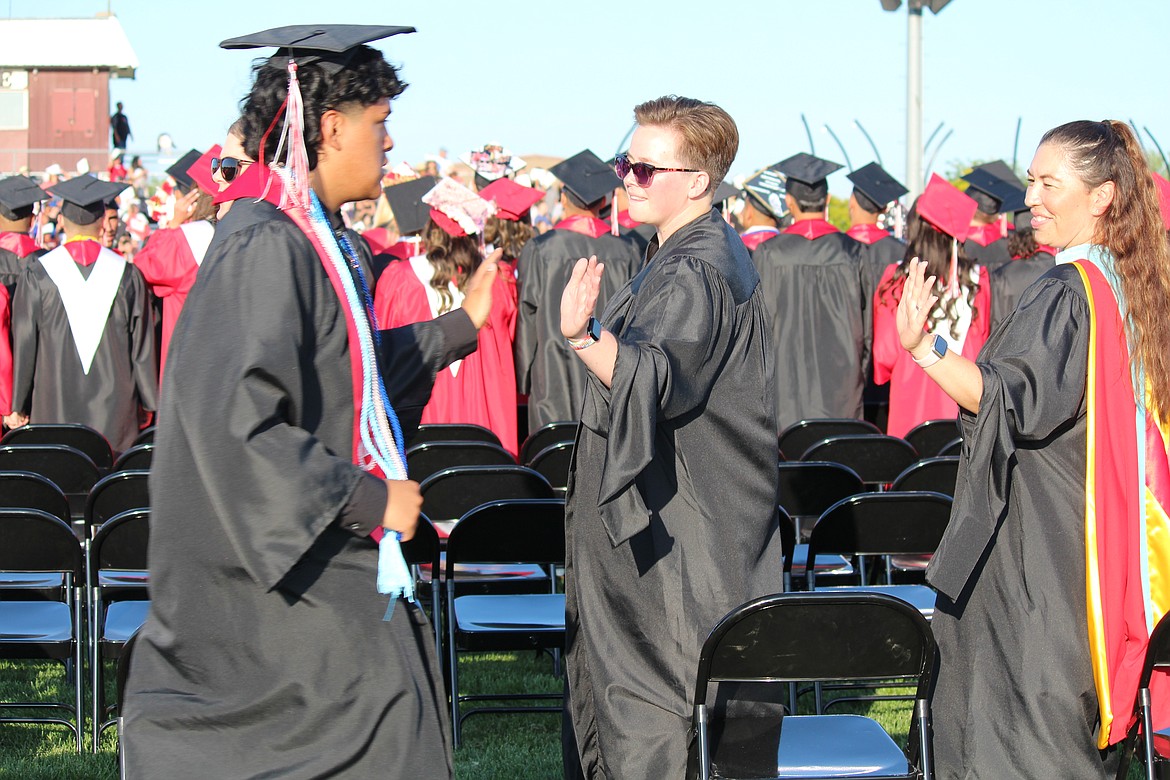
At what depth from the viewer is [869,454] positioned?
590 cm

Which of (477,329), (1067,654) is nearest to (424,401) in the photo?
(477,329)

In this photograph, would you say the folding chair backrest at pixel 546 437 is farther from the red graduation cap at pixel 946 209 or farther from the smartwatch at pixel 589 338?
the smartwatch at pixel 589 338

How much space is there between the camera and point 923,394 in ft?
28.2

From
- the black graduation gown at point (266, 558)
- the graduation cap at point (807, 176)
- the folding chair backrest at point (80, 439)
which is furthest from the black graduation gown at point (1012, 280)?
the black graduation gown at point (266, 558)

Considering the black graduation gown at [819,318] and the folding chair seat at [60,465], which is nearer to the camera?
the folding chair seat at [60,465]

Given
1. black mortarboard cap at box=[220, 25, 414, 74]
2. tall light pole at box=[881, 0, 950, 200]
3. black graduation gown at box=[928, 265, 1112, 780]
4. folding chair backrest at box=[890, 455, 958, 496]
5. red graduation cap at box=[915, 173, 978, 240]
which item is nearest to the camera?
black mortarboard cap at box=[220, 25, 414, 74]

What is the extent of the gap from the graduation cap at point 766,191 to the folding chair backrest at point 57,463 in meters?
5.97

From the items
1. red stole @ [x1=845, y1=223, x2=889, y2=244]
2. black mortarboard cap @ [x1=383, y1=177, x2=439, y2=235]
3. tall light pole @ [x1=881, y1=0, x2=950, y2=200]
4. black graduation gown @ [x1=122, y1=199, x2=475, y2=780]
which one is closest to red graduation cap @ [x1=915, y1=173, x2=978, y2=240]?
red stole @ [x1=845, y1=223, x2=889, y2=244]

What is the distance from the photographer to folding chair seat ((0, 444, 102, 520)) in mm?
5648

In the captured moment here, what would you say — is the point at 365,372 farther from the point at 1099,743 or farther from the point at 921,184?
the point at 921,184

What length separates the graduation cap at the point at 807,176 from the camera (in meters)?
9.27

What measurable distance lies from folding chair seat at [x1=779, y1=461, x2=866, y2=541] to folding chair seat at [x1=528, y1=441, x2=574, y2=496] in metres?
0.94

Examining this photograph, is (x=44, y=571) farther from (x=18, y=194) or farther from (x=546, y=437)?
(x=18, y=194)

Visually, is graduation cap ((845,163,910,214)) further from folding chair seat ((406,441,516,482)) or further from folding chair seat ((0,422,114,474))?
folding chair seat ((0,422,114,474))
